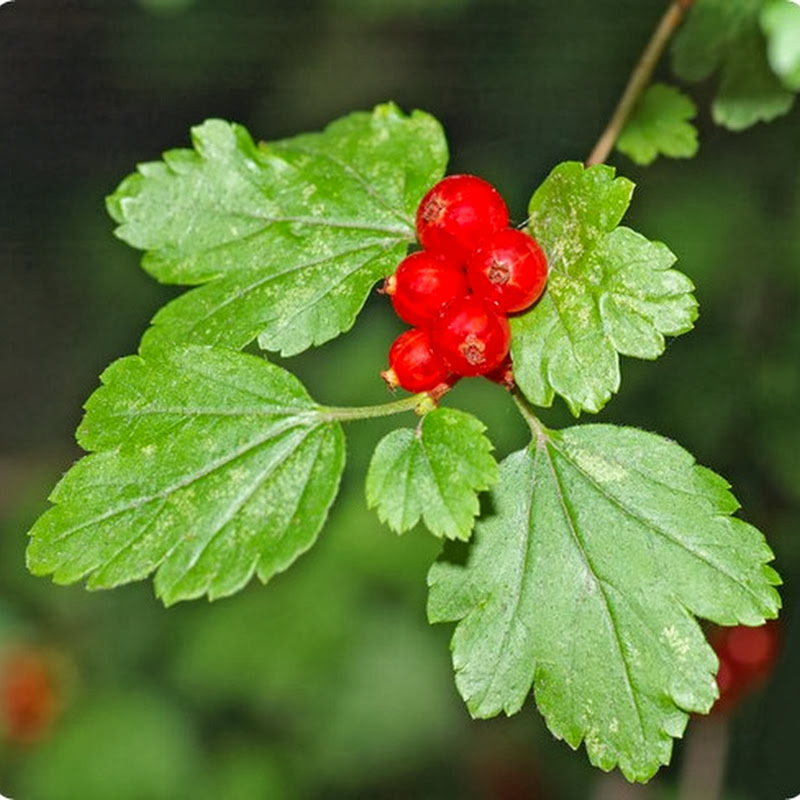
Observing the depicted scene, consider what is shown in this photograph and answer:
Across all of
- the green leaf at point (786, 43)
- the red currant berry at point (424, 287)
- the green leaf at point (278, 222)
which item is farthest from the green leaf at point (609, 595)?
the green leaf at point (786, 43)

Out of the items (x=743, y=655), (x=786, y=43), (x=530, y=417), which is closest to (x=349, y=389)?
(x=743, y=655)

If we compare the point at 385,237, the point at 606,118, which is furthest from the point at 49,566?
the point at 606,118

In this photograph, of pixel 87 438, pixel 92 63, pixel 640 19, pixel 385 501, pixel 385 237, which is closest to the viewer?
pixel 385 501

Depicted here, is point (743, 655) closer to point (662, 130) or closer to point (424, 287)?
point (662, 130)

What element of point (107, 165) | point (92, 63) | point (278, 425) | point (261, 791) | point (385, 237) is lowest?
point (261, 791)

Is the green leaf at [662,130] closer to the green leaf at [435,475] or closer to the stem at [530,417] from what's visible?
the stem at [530,417]

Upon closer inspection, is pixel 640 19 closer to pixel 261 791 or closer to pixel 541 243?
pixel 541 243

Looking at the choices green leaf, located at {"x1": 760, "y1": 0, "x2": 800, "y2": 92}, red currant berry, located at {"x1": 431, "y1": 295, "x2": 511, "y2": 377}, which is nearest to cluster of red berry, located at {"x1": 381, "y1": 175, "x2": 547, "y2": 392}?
red currant berry, located at {"x1": 431, "y1": 295, "x2": 511, "y2": 377}
